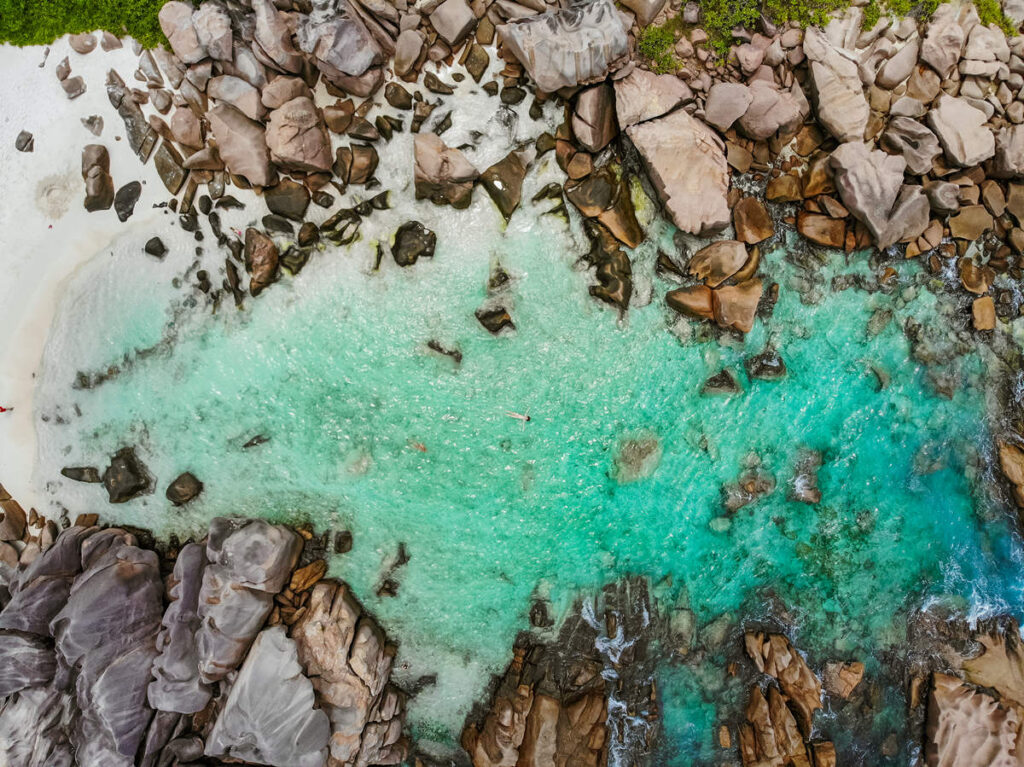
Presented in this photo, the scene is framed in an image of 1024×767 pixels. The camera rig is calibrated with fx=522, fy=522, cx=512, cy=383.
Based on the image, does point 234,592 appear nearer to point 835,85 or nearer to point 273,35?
point 273,35

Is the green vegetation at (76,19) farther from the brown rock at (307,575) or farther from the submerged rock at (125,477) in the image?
the brown rock at (307,575)

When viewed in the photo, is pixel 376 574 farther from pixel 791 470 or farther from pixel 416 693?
pixel 791 470

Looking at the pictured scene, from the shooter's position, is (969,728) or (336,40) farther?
(969,728)

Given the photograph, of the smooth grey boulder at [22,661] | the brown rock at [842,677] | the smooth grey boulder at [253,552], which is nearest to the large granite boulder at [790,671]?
the brown rock at [842,677]

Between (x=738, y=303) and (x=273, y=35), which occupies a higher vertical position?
(x=273, y=35)

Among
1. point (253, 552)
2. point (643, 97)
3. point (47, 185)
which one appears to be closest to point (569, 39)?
point (643, 97)

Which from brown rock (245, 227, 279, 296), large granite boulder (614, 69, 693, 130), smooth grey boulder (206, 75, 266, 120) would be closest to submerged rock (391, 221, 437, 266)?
brown rock (245, 227, 279, 296)
